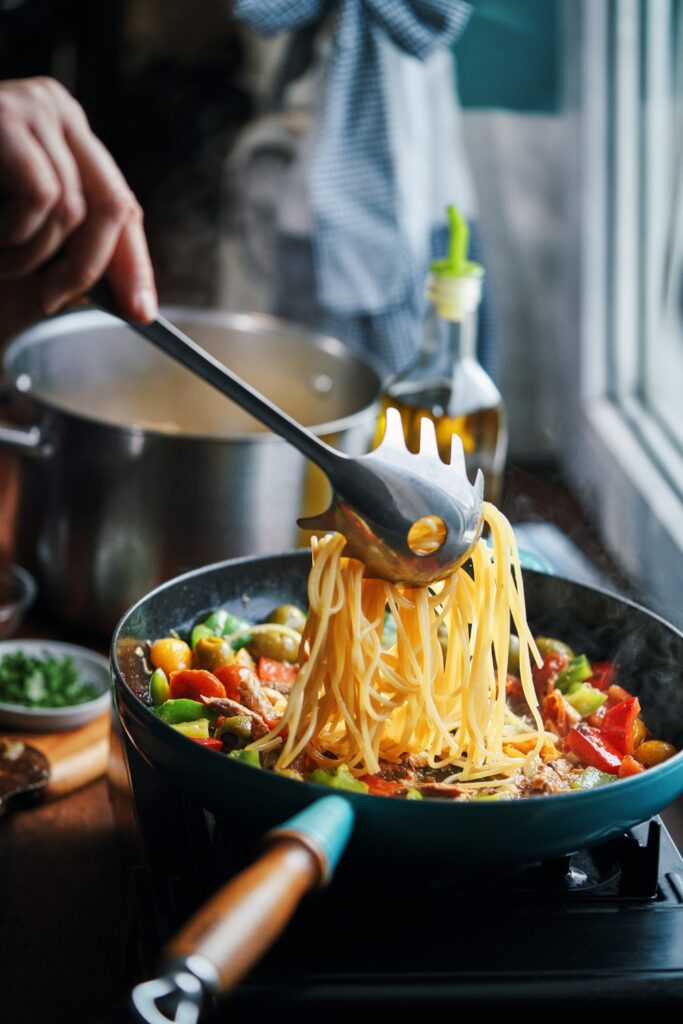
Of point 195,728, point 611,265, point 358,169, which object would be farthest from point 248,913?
point 611,265

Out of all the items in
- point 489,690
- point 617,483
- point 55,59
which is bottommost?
point 617,483

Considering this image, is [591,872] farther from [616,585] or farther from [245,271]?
[245,271]

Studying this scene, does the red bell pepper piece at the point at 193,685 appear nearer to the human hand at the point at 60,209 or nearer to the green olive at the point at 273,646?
the green olive at the point at 273,646

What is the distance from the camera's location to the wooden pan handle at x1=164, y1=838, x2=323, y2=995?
750 millimetres

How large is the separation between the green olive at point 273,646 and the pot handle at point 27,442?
1.58ft

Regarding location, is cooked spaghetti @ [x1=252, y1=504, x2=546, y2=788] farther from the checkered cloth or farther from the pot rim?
the checkered cloth

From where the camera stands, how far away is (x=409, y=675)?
4.11 ft

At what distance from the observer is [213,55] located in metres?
3.06

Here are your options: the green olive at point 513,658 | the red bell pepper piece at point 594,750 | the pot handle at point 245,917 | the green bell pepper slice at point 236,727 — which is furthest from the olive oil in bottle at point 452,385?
the pot handle at point 245,917

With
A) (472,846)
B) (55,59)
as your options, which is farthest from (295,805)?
(55,59)

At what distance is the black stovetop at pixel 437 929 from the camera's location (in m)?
0.98

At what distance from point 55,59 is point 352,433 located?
2264mm

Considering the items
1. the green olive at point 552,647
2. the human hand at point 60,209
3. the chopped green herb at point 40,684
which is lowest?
the chopped green herb at point 40,684

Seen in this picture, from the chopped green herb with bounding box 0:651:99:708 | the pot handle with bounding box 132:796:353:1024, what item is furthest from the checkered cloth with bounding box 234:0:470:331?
the pot handle with bounding box 132:796:353:1024
